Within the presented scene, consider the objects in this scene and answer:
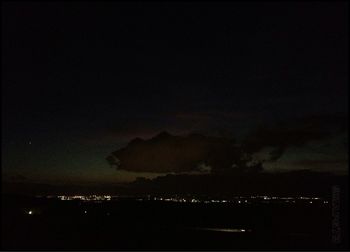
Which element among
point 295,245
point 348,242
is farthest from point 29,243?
point 348,242

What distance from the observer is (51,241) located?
1471 inches

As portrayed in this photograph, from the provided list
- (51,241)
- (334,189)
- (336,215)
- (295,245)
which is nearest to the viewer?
(334,189)

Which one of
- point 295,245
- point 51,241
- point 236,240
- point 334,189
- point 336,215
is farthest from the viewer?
point 236,240

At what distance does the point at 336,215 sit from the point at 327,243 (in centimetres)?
2872

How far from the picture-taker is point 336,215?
691 inches

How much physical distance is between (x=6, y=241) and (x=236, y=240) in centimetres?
2002

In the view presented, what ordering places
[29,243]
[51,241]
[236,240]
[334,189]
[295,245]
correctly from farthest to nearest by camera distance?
[236,240] → [295,245] → [51,241] → [29,243] → [334,189]

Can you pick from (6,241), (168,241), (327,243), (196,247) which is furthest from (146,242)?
(327,243)

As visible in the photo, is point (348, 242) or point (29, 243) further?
point (348, 242)

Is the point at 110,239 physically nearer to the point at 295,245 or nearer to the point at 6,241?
the point at 6,241

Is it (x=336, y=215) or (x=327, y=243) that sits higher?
(x=336, y=215)

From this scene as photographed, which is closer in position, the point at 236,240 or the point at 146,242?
the point at 146,242

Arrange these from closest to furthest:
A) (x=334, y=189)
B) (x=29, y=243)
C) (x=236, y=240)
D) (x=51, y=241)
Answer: (x=334, y=189), (x=29, y=243), (x=51, y=241), (x=236, y=240)

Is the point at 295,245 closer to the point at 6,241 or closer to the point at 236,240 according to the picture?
the point at 236,240
